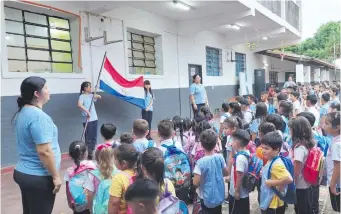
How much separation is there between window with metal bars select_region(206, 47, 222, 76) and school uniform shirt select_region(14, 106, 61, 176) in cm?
979

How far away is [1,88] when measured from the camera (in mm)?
4941

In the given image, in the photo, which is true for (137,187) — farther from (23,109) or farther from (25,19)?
(25,19)

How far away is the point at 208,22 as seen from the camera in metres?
9.14

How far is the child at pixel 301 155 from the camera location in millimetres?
2641

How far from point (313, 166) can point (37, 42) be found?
17.0 ft

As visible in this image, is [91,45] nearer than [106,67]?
No

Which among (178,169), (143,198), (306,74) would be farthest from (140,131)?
(306,74)

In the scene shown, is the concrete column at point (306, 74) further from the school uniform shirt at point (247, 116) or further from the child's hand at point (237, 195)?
the child's hand at point (237, 195)

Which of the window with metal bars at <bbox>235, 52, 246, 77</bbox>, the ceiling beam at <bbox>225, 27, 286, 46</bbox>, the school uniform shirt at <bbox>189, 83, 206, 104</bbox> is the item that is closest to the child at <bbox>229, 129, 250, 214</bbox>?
the school uniform shirt at <bbox>189, 83, 206, 104</bbox>

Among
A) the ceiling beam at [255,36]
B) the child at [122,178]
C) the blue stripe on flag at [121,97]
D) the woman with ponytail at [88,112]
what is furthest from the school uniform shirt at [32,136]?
the ceiling beam at [255,36]

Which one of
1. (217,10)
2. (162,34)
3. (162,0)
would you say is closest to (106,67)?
(162,0)

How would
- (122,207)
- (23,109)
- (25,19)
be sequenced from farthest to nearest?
1. (25,19)
2. (23,109)
3. (122,207)

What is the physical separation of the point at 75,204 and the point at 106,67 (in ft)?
12.8

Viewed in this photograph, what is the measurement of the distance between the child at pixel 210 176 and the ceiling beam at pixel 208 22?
7.00 m
